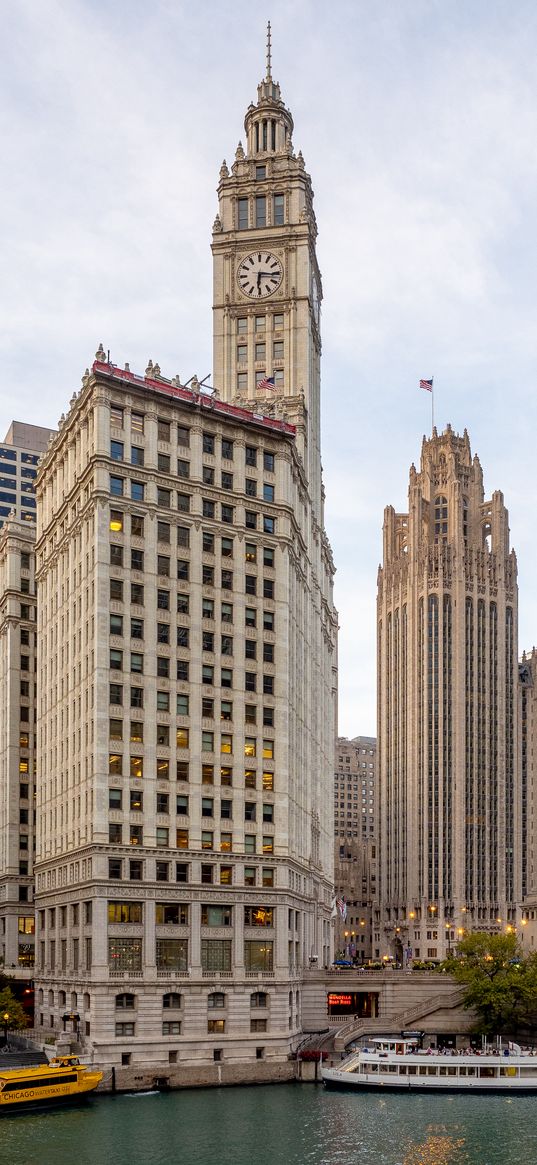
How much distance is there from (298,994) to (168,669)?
3614 cm

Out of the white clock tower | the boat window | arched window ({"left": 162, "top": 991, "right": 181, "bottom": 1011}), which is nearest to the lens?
the boat window

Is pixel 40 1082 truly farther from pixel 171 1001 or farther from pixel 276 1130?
pixel 276 1130

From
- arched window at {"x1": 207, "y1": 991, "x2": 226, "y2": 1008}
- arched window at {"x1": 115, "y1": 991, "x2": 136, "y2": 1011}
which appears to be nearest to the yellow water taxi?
arched window at {"x1": 115, "y1": 991, "x2": 136, "y2": 1011}

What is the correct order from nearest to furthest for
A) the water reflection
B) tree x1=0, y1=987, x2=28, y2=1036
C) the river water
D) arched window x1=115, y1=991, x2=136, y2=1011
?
the water reflection
the river water
arched window x1=115, y1=991, x2=136, y2=1011
tree x1=0, y1=987, x2=28, y2=1036

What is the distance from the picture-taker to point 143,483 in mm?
126062

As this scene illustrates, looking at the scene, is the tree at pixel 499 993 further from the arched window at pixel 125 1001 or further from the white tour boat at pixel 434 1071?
the arched window at pixel 125 1001

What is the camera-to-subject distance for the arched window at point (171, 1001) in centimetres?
11650

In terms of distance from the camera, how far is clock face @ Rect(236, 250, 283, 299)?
164750 millimetres

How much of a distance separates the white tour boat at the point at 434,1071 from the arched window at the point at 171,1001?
14070 mm

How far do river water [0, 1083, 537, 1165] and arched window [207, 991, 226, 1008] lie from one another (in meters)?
7.76

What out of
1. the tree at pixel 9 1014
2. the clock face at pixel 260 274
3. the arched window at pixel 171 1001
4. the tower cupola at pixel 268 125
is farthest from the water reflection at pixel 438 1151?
the tower cupola at pixel 268 125

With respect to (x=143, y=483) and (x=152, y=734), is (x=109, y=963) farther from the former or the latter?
(x=143, y=483)

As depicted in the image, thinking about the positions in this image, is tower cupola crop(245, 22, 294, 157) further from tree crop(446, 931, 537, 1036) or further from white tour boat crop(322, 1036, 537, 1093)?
white tour boat crop(322, 1036, 537, 1093)

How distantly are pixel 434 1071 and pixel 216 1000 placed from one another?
20149mm
